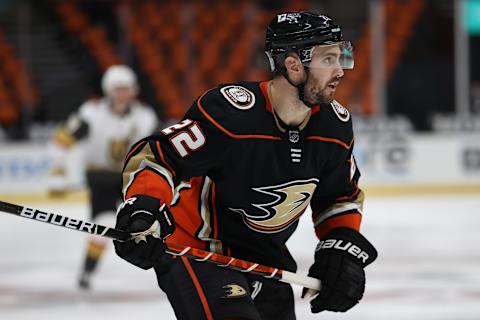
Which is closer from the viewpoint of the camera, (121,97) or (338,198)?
(338,198)

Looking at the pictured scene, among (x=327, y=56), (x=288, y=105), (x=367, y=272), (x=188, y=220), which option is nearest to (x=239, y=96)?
(x=288, y=105)

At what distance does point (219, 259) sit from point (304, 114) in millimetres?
392

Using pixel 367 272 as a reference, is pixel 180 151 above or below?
below

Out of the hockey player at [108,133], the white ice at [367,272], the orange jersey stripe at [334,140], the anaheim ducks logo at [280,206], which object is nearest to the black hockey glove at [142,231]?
the anaheim ducks logo at [280,206]

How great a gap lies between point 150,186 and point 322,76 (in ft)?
1.53

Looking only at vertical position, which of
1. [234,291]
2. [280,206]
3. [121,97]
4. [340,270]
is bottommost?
[234,291]

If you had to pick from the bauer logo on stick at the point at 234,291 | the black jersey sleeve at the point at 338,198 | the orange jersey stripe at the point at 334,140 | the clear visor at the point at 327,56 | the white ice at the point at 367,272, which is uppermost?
the white ice at the point at 367,272

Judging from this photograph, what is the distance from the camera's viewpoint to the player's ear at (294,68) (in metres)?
2.13

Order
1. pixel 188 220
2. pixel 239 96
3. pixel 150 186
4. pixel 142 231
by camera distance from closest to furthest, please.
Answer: pixel 142 231
pixel 150 186
pixel 239 96
pixel 188 220

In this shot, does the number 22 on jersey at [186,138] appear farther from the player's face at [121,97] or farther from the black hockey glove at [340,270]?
the player's face at [121,97]

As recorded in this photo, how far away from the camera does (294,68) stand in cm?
214

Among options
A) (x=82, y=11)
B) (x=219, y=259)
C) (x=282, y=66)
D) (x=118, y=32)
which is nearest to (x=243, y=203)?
(x=219, y=259)

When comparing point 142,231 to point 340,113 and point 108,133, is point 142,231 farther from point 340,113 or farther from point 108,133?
point 108,133

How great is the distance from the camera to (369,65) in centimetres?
850
